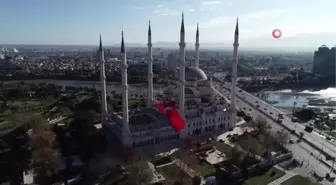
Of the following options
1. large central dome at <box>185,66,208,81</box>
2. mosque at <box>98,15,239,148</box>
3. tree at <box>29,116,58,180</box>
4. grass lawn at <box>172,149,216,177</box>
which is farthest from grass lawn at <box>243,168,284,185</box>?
tree at <box>29,116,58,180</box>

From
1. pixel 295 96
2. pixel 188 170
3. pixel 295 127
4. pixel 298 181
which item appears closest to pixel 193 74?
pixel 295 127

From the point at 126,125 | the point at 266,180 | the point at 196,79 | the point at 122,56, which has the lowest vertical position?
the point at 266,180

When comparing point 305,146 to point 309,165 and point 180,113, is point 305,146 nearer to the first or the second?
point 309,165

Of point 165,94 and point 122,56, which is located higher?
point 122,56

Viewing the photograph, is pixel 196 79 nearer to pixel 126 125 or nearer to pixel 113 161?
pixel 126 125

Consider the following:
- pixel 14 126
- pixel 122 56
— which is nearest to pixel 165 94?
pixel 122 56

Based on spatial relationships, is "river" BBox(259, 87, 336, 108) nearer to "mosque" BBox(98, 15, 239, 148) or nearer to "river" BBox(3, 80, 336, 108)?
"river" BBox(3, 80, 336, 108)
